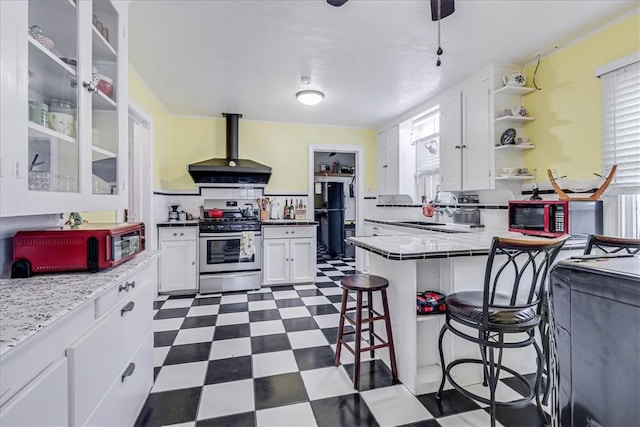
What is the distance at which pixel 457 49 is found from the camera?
8.10ft

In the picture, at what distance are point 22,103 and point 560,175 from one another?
3.29m

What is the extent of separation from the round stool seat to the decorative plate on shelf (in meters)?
1.81

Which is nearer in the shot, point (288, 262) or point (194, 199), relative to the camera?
point (288, 262)

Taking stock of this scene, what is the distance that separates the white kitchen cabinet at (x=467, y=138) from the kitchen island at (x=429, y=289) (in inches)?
47.1

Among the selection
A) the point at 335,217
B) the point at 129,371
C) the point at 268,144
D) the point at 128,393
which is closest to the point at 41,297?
the point at 129,371

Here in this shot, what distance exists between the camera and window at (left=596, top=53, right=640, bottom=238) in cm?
198

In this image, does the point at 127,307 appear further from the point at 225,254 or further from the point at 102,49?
the point at 225,254

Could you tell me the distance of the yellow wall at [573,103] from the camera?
2102 millimetres

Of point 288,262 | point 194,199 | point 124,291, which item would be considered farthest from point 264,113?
point 124,291

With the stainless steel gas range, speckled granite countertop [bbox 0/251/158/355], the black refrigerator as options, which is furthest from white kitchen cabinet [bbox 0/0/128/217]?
the black refrigerator

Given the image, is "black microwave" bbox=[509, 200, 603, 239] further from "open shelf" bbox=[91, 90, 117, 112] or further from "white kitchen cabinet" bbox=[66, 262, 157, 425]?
"open shelf" bbox=[91, 90, 117, 112]

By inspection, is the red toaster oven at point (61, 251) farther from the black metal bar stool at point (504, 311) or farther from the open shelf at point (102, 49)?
the black metal bar stool at point (504, 311)

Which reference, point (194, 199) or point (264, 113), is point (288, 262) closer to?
point (194, 199)

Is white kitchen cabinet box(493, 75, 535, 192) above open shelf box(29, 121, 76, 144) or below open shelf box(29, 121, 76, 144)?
above
